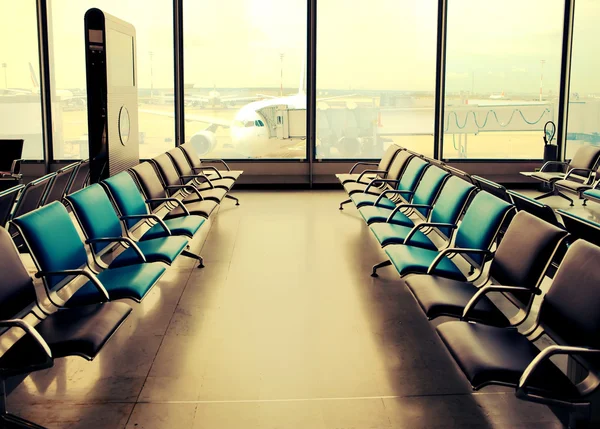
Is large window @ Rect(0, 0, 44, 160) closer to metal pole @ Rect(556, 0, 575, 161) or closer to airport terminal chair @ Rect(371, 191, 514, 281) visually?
airport terminal chair @ Rect(371, 191, 514, 281)

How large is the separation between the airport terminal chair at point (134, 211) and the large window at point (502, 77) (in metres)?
5.71

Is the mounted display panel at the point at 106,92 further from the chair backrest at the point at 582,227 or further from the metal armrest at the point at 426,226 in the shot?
the chair backrest at the point at 582,227

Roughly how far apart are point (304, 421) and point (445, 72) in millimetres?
7557

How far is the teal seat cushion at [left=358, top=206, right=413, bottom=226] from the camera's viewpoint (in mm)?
5035

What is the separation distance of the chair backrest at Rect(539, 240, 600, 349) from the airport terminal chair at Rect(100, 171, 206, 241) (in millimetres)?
2734

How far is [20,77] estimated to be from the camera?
9039 mm

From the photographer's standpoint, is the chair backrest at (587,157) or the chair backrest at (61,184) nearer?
the chair backrest at (61,184)

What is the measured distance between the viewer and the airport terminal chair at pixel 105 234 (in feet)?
12.5

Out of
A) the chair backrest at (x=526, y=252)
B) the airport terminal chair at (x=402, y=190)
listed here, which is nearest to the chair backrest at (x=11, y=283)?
the chair backrest at (x=526, y=252)

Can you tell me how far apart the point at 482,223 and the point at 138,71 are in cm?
682

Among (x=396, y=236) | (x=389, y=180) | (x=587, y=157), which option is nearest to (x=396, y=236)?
(x=396, y=236)

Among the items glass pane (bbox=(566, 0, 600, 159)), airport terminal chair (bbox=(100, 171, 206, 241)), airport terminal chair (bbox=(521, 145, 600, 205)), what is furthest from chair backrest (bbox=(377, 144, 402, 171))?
glass pane (bbox=(566, 0, 600, 159))

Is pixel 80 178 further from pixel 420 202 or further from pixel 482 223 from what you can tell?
pixel 482 223

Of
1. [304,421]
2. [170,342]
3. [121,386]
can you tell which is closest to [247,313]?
[170,342]
